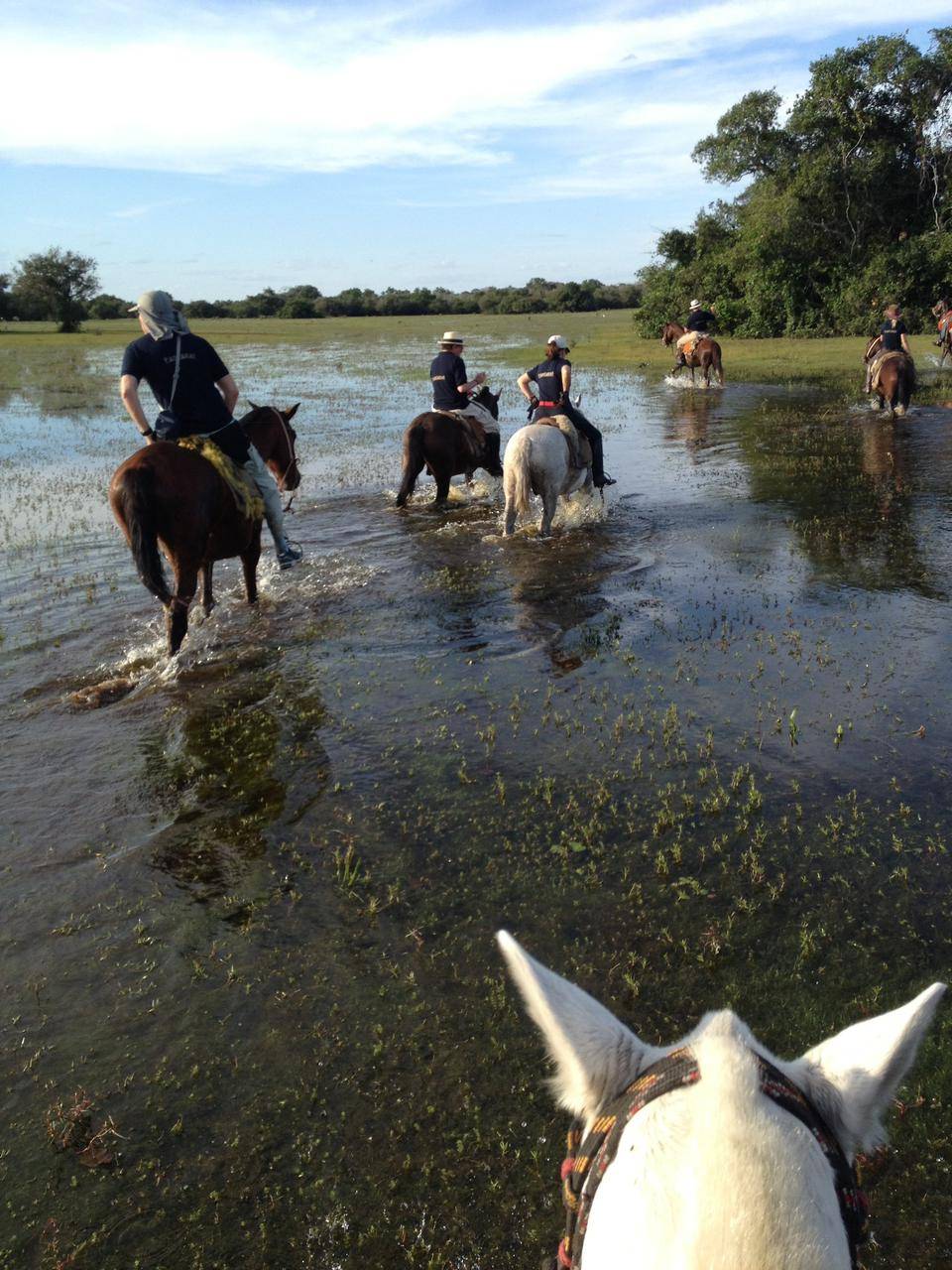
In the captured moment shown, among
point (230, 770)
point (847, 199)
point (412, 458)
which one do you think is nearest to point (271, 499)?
point (230, 770)

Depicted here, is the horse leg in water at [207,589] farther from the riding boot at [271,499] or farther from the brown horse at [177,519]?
the riding boot at [271,499]

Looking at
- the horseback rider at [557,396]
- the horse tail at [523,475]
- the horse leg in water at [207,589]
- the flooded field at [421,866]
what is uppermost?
the horseback rider at [557,396]

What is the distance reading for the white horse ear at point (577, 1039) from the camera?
161 cm

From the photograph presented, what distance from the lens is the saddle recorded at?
11067 millimetres

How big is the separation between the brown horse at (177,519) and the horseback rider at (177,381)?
383 millimetres

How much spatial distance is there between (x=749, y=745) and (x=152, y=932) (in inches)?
151

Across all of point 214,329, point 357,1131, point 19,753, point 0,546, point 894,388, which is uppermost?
point 214,329

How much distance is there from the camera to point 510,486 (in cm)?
1059

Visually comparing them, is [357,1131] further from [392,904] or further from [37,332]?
[37,332]

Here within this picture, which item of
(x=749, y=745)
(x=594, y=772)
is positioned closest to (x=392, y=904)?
(x=594, y=772)

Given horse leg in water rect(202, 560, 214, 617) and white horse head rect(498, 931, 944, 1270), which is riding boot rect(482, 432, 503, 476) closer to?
horse leg in water rect(202, 560, 214, 617)

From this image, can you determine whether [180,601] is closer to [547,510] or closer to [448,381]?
[547,510]

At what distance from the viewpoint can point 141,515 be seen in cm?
630

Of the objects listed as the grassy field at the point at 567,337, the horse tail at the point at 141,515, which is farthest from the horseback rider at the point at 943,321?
the horse tail at the point at 141,515
